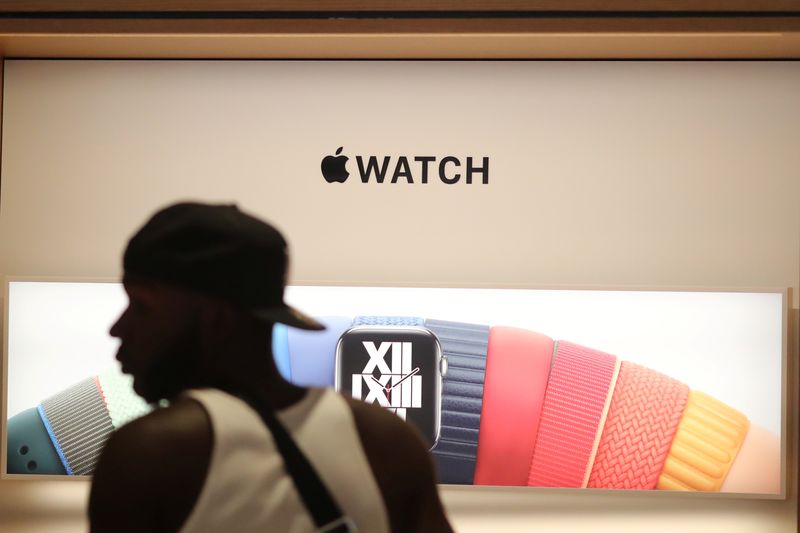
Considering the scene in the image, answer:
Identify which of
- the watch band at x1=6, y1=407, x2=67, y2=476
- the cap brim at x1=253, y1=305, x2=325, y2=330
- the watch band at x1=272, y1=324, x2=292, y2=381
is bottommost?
the watch band at x1=6, y1=407, x2=67, y2=476

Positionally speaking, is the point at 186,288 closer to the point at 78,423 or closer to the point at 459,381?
the point at 459,381

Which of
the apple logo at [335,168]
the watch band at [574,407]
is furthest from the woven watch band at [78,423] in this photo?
the watch band at [574,407]

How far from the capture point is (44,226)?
3.54 m

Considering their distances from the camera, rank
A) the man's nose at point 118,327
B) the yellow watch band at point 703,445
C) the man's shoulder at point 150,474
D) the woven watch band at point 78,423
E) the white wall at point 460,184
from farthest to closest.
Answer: the white wall at point 460,184
the woven watch band at point 78,423
the yellow watch band at point 703,445
the man's nose at point 118,327
the man's shoulder at point 150,474

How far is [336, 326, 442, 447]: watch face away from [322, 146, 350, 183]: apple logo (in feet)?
2.03

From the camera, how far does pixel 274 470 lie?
3.26 feet

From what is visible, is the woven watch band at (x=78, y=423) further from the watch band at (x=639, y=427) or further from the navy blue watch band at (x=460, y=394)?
the watch band at (x=639, y=427)

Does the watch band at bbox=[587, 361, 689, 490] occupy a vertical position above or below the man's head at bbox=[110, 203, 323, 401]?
below

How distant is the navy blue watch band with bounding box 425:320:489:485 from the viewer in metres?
3.17

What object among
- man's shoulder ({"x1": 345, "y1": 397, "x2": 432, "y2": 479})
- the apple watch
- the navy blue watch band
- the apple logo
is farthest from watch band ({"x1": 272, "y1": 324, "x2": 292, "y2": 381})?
man's shoulder ({"x1": 345, "y1": 397, "x2": 432, "y2": 479})

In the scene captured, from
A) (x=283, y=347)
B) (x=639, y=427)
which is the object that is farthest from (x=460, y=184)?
(x=639, y=427)

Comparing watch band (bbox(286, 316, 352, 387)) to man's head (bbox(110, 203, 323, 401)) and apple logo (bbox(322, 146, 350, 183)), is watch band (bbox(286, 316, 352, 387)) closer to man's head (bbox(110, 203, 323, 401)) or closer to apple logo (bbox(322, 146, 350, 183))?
apple logo (bbox(322, 146, 350, 183))

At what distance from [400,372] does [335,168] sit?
0.81 m

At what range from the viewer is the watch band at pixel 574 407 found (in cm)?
317
